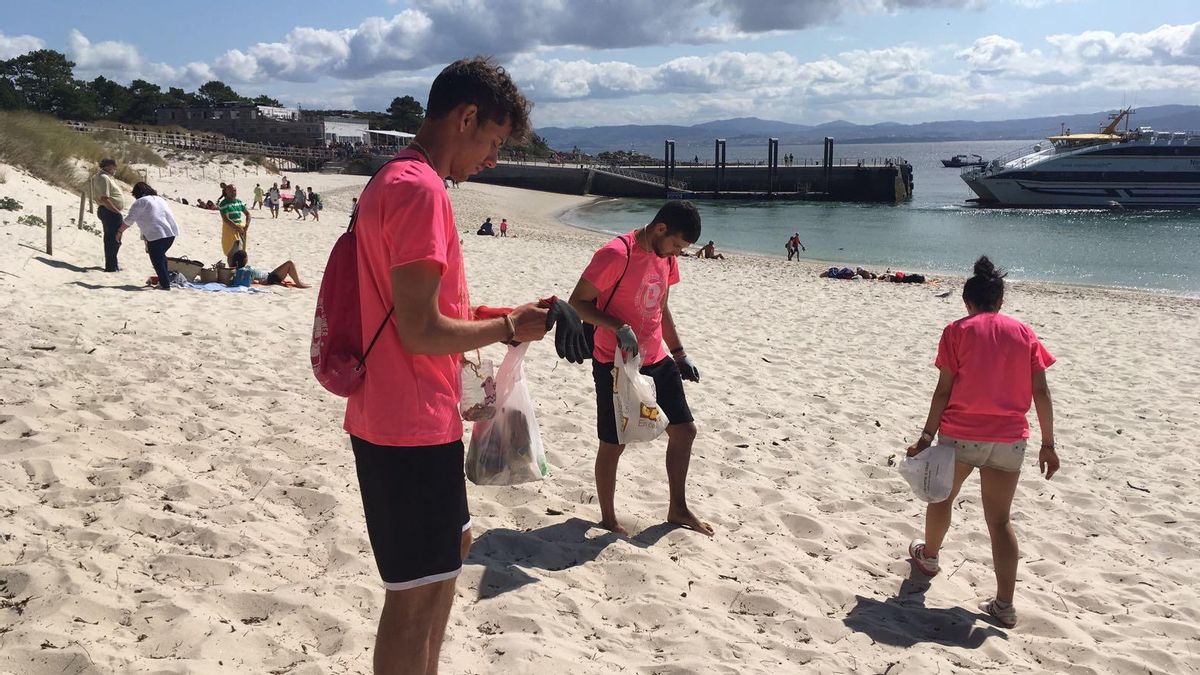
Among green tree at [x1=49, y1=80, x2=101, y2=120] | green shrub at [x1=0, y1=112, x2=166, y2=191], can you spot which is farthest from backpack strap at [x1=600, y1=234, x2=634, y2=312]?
green tree at [x1=49, y1=80, x2=101, y2=120]

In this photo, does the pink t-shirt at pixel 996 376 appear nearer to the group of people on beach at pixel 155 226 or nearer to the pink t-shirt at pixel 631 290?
the pink t-shirt at pixel 631 290

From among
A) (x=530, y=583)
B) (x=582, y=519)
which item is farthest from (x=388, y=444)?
(x=582, y=519)

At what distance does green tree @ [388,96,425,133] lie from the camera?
99131 mm

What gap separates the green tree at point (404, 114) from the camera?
9913cm

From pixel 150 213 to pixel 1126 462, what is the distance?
9578 mm

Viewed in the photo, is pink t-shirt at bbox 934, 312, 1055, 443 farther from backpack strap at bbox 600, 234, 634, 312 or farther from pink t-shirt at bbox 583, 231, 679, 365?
backpack strap at bbox 600, 234, 634, 312

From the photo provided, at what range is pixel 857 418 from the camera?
635 centimetres

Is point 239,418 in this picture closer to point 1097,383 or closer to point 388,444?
point 388,444

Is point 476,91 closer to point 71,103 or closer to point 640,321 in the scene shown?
point 640,321

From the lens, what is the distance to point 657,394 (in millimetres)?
4094

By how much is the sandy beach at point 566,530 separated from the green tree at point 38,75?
76381mm

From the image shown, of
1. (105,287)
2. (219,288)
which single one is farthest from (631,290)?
(105,287)

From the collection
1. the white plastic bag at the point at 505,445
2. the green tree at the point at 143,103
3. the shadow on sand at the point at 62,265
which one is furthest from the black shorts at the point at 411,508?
the green tree at the point at 143,103

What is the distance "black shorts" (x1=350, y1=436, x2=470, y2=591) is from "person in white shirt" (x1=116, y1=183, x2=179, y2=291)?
27.1ft
